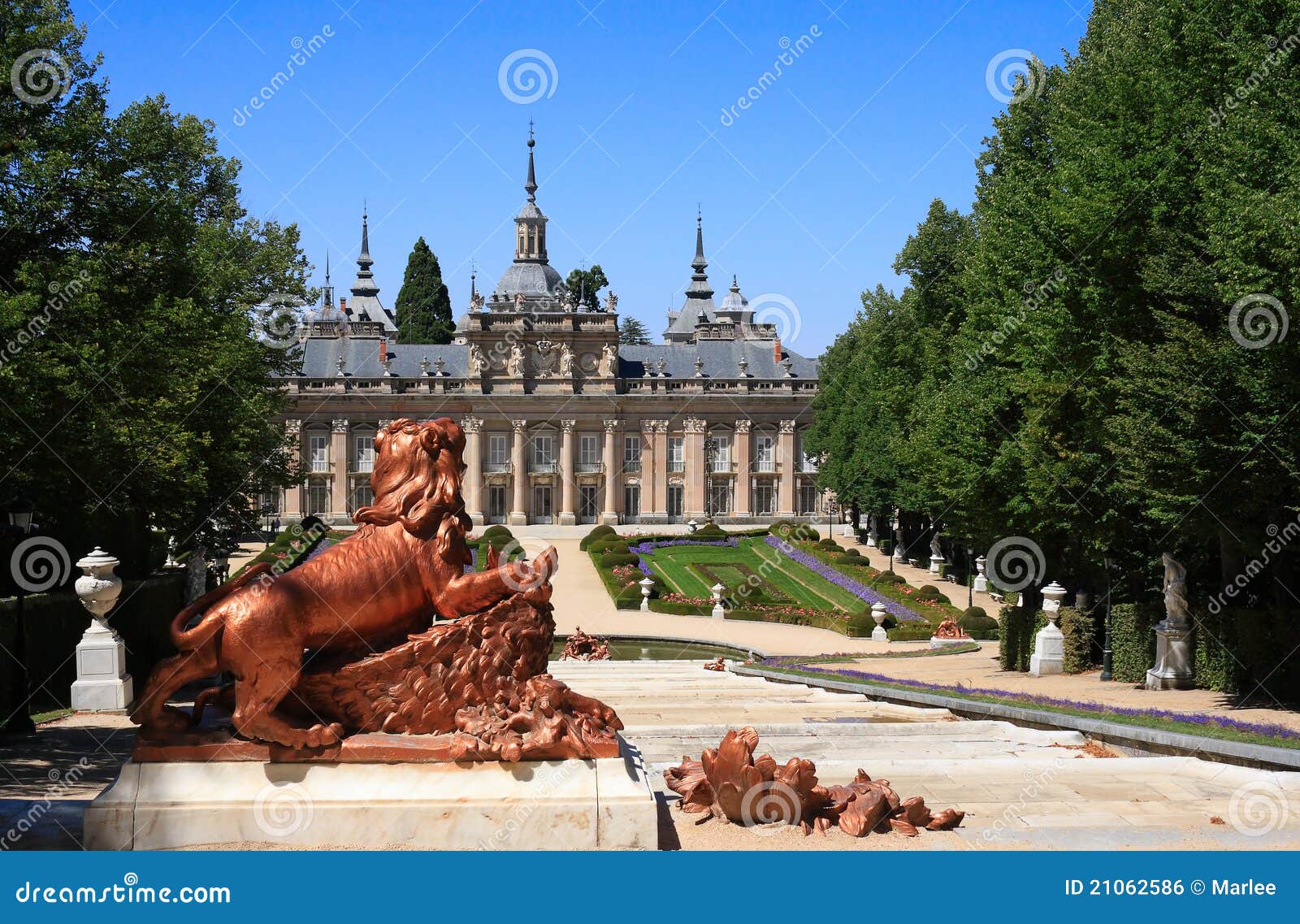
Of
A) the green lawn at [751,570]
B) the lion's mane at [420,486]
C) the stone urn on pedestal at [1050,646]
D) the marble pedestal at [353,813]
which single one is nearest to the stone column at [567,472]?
the green lawn at [751,570]

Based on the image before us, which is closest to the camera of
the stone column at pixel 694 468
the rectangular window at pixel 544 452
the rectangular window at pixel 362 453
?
the rectangular window at pixel 362 453

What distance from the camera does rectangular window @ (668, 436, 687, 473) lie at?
75.4 m

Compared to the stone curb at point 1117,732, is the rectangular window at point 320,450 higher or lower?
higher

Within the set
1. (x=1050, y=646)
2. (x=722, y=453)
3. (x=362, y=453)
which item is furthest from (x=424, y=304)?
(x=1050, y=646)

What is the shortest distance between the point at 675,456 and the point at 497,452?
10605mm

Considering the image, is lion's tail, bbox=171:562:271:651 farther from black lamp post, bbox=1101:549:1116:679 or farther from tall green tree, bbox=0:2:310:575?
black lamp post, bbox=1101:549:1116:679

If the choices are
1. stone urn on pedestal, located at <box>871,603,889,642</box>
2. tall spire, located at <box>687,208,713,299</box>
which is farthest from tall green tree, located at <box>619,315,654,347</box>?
stone urn on pedestal, located at <box>871,603,889,642</box>

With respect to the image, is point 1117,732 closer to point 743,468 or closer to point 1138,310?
point 1138,310

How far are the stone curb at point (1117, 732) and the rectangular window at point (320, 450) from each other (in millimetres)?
61052

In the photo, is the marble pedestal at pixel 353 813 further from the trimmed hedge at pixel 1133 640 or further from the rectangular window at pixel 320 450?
the rectangular window at pixel 320 450

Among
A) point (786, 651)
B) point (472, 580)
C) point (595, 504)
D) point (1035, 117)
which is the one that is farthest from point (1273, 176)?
point (595, 504)

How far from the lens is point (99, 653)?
13.7 meters

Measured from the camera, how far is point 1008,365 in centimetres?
2403

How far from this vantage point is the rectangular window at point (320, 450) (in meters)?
73.5
